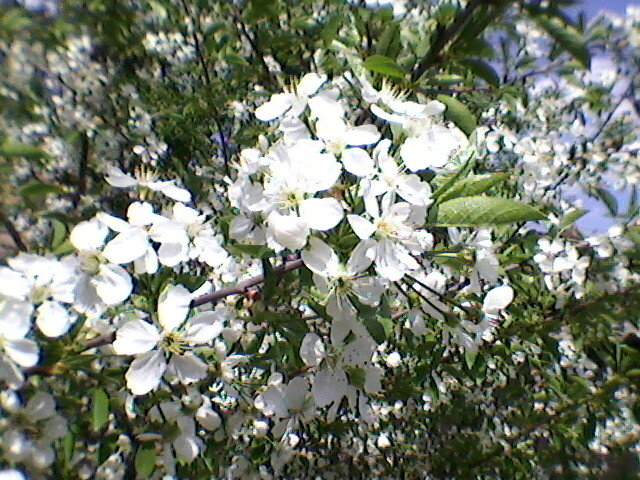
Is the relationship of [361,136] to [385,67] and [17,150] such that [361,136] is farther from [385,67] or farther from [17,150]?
[17,150]

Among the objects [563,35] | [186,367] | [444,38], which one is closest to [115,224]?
[186,367]

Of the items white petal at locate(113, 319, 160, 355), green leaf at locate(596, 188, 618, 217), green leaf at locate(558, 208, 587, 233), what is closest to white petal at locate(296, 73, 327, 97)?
white petal at locate(113, 319, 160, 355)

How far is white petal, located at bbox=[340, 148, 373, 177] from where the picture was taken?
33.2 inches

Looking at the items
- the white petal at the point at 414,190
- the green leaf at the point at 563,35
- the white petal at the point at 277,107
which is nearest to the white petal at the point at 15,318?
the white petal at the point at 277,107

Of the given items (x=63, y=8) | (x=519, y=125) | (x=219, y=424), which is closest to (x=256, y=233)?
(x=219, y=424)

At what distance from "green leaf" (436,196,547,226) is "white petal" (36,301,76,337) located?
58cm

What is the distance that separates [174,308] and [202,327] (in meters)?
0.06

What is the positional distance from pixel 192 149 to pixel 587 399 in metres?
1.58

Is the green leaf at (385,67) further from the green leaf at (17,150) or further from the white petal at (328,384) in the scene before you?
the green leaf at (17,150)

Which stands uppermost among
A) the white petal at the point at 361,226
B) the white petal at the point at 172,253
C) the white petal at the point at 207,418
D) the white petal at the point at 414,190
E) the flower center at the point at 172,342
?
the white petal at the point at 414,190

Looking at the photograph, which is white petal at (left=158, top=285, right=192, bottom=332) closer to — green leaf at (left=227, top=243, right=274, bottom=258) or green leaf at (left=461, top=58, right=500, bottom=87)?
green leaf at (left=227, top=243, right=274, bottom=258)

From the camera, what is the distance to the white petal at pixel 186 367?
0.97m

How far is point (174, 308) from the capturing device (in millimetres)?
931

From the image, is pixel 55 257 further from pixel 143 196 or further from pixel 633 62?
pixel 633 62
